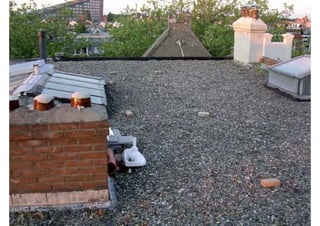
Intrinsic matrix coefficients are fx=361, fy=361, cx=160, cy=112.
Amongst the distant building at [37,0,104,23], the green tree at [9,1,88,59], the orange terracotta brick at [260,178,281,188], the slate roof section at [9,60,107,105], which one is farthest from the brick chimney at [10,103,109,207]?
the distant building at [37,0,104,23]

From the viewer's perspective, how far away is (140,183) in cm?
318

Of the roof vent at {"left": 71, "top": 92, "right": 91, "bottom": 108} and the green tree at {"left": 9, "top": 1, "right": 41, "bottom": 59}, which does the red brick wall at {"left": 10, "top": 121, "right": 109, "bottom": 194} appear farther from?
the green tree at {"left": 9, "top": 1, "right": 41, "bottom": 59}

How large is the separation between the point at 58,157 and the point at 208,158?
1.61 meters

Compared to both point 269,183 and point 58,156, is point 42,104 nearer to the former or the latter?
point 58,156

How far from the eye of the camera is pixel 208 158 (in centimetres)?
371

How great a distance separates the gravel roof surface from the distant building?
1573 centimetres

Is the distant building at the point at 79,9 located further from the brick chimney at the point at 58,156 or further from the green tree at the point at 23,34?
the brick chimney at the point at 58,156

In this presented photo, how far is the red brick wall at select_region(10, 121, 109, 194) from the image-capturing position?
8.72ft

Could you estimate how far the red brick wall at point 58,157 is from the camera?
8.72 feet

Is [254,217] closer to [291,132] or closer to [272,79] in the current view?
[291,132]
